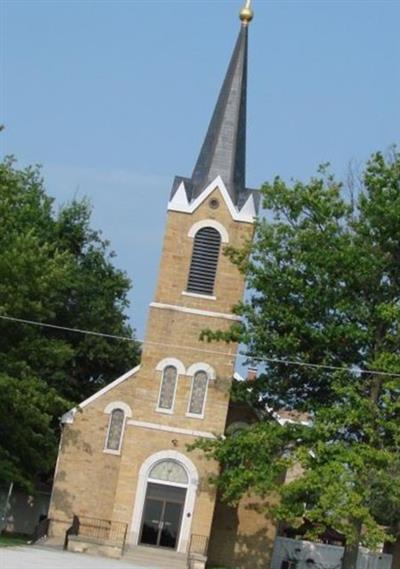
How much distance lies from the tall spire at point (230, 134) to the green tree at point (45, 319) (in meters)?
6.14

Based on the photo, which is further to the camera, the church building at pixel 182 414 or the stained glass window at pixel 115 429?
the stained glass window at pixel 115 429

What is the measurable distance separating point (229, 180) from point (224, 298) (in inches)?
169

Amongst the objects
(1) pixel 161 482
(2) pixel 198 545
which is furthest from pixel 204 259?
(2) pixel 198 545

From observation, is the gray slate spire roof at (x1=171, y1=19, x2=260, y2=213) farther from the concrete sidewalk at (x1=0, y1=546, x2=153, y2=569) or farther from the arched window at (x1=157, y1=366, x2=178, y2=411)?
the concrete sidewalk at (x1=0, y1=546, x2=153, y2=569)

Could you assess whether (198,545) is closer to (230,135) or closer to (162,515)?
(162,515)

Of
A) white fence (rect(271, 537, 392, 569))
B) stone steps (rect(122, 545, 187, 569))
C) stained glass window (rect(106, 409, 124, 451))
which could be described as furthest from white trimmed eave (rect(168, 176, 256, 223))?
white fence (rect(271, 537, 392, 569))

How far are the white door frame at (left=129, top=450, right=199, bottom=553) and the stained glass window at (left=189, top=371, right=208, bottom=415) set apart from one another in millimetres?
1605

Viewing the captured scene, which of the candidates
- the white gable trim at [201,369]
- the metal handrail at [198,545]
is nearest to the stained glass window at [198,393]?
the white gable trim at [201,369]

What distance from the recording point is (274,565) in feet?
168

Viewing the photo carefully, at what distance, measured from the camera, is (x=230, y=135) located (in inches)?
1909

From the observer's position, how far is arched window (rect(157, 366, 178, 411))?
46.6 meters

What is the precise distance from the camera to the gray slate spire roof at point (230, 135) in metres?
48.1

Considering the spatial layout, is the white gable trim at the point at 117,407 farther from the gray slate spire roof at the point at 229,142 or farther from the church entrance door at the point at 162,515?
the gray slate spire roof at the point at 229,142

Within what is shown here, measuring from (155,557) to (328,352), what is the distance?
9172 mm
